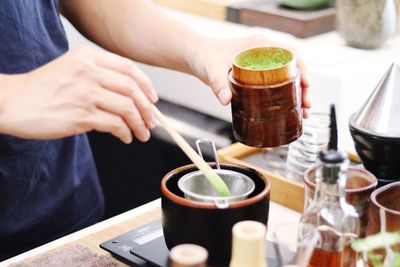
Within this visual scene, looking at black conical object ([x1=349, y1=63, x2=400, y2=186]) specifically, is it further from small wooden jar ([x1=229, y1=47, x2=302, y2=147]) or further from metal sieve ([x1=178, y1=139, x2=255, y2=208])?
metal sieve ([x1=178, y1=139, x2=255, y2=208])

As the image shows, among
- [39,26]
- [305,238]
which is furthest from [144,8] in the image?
[305,238]

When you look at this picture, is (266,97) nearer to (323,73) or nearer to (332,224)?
(332,224)

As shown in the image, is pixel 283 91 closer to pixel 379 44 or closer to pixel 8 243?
pixel 8 243

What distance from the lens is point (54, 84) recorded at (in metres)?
1.05

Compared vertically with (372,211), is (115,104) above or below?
above

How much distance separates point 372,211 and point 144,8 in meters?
0.75

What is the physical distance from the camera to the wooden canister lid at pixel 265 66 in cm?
112

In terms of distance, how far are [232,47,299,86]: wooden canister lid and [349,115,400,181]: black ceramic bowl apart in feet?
0.58

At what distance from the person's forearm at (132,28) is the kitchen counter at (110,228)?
33 cm

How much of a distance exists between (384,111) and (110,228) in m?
0.51

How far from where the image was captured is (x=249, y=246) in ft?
2.58

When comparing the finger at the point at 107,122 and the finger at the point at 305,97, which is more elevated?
the finger at the point at 107,122

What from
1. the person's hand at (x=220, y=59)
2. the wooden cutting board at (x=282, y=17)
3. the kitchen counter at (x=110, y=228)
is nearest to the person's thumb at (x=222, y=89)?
the person's hand at (x=220, y=59)

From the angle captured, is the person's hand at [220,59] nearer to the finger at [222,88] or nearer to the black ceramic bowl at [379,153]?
the finger at [222,88]
